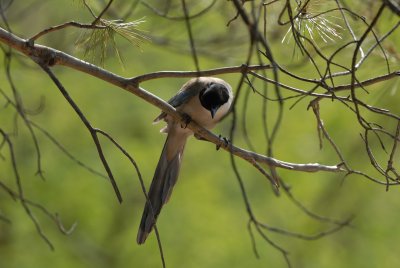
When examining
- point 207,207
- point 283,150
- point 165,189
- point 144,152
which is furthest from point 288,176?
point 165,189

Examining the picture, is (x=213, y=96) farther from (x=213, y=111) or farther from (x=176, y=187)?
(x=176, y=187)

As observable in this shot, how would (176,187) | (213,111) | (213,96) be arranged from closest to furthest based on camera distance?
(213,111) < (213,96) < (176,187)

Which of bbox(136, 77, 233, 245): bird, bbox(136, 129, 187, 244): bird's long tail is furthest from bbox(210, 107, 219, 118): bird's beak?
bbox(136, 129, 187, 244): bird's long tail

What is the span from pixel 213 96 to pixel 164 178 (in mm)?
651

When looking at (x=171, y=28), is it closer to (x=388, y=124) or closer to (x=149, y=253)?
(x=149, y=253)

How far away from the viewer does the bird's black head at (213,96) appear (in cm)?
473

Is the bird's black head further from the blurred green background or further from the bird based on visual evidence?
the blurred green background

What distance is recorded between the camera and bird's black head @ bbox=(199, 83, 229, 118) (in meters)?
4.73

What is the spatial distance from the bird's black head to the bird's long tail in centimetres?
29

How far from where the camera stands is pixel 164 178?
457 centimetres

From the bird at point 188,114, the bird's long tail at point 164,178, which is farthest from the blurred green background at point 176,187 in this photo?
the bird's long tail at point 164,178

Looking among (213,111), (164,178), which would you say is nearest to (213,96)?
(213,111)

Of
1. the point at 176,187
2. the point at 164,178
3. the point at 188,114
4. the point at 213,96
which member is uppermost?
the point at 176,187

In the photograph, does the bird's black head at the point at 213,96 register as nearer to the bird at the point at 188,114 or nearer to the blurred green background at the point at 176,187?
the bird at the point at 188,114
